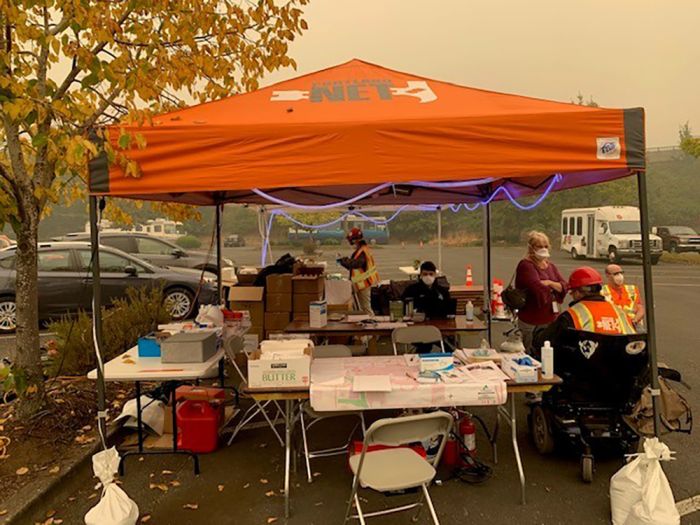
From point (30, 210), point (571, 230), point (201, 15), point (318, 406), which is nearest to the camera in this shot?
point (318, 406)

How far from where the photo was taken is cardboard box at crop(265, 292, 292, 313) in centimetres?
736

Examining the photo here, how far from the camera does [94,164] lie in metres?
3.52

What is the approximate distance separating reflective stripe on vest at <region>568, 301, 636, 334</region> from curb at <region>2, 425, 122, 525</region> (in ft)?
12.6

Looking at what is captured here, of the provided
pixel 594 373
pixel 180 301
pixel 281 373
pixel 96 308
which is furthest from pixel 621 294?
pixel 180 301

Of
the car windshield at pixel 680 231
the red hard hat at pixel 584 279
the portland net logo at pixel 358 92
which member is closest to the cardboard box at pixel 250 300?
the portland net logo at pixel 358 92

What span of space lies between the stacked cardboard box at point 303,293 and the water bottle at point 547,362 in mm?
4074

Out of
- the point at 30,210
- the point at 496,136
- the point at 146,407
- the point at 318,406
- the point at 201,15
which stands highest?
the point at 201,15

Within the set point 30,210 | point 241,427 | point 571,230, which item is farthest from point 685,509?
point 571,230

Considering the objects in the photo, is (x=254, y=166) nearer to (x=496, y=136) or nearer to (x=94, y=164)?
(x=94, y=164)

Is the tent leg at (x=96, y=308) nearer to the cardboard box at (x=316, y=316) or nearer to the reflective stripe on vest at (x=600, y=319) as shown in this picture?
the cardboard box at (x=316, y=316)

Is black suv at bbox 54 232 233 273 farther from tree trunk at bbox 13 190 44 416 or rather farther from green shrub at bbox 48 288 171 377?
tree trunk at bbox 13 190 44 416

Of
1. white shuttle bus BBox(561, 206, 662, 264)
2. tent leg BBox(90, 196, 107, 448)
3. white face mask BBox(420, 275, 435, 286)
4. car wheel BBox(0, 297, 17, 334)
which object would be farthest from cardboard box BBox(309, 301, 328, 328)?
white shuttle bus BBox(561, 206, 662, 264)

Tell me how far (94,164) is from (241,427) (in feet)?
8.32

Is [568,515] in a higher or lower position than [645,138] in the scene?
lower
